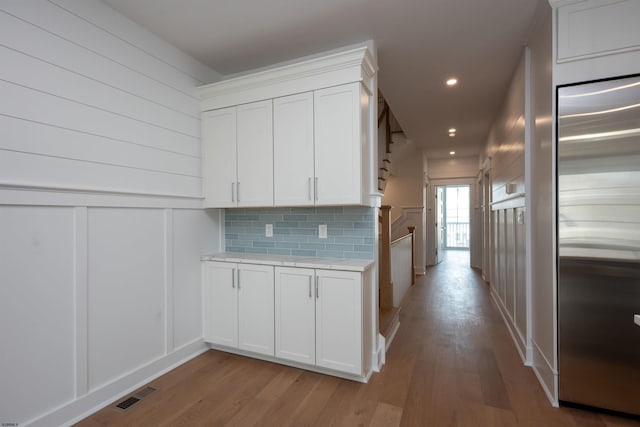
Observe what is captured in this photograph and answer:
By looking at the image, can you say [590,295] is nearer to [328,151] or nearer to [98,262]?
[328,151]

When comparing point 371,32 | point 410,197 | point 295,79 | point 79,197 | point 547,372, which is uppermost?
point 371,32

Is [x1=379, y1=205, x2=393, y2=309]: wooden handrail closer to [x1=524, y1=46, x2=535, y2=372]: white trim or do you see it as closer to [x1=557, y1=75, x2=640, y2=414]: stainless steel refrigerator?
[x1=524, y1=46, x2=535, y2=372]: white trim

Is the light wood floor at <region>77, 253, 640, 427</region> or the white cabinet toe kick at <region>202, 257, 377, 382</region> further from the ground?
the white cabinet toe kick at <region>202, 257, 377, 382</region>

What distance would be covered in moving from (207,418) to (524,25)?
3643 millimetres

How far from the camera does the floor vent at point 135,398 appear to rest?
202cm

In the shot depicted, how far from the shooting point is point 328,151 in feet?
7.75

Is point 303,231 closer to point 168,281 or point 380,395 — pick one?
point 168,281

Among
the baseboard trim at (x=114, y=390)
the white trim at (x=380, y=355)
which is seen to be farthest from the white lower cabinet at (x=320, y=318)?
the baseboard trim at (x=114, y=390)

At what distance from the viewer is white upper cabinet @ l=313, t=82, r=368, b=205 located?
7.43 ft

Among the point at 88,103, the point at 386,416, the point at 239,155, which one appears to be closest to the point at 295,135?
the point at 239,155

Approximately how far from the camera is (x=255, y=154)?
8.74 ft

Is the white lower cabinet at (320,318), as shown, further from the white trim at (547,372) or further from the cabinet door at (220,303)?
the white trim at (547,372)

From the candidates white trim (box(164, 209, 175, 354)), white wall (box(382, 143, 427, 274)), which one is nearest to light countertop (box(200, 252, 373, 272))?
white trim (box(164, 209, 175, 354))

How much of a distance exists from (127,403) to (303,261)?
1561 millimetres
